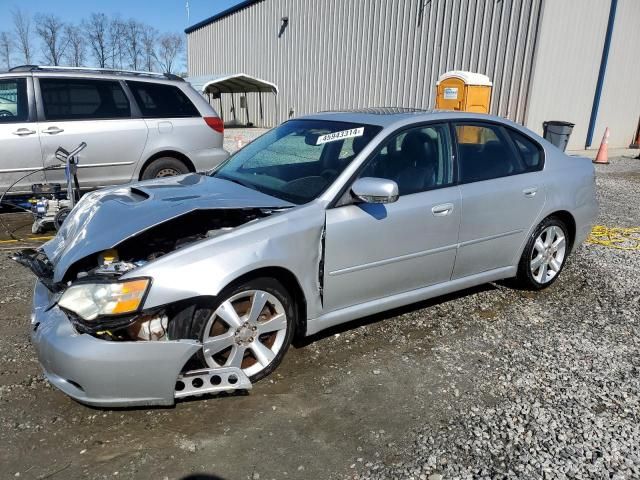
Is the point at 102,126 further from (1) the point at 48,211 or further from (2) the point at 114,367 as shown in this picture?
(2) the point at 114,367

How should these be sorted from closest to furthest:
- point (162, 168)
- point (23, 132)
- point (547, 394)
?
point (547, 394) < point (23, 132) < point (162, 168)

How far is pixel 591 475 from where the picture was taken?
2359 mm

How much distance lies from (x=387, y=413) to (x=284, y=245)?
3.49 ft

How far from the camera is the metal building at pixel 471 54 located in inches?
492

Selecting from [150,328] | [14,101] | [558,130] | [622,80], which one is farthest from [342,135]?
[622,80]

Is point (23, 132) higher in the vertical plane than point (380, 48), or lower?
lower

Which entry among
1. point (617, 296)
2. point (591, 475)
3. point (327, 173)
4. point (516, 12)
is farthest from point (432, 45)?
point (591, 475)

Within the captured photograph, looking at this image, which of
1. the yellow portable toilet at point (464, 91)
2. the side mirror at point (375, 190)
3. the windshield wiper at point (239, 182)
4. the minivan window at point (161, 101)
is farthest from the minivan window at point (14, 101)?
the yellow portable toilet at point (464, 91)

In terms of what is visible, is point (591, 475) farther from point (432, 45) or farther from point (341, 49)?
point (341, 49)

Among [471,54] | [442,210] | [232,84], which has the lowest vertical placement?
[442,210]

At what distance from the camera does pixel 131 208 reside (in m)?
3.15

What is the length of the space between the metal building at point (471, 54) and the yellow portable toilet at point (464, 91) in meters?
1.32

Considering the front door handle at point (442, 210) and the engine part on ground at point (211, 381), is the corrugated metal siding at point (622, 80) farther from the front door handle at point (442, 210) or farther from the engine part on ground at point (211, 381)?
the engine part on ground at point (211, 381)

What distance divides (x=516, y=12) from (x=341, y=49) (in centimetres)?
676
